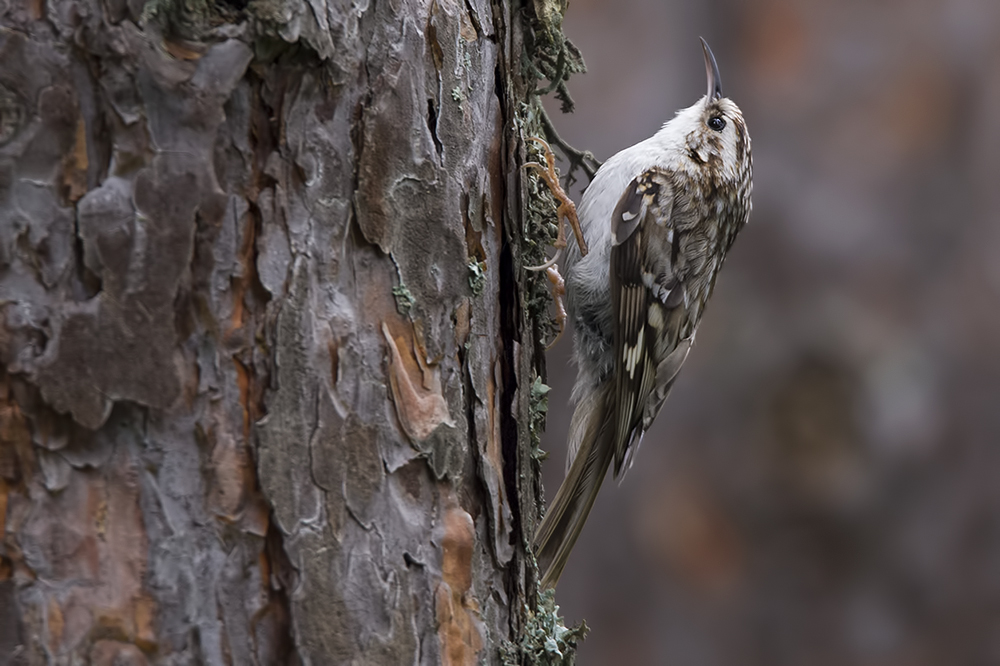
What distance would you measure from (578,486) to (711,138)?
110 centimetres

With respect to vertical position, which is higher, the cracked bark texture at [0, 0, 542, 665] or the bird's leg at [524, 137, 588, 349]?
the bird's leg at [524, 137, 588, 349]

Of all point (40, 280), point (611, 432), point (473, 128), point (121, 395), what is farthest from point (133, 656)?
point (611, 432)

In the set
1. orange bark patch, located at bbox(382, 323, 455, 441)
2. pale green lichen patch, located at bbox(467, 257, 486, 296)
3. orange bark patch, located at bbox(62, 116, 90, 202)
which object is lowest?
orange bark patch, located at bbox(62, 116, 90, 202)

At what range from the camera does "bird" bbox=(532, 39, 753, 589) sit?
2.42 metres

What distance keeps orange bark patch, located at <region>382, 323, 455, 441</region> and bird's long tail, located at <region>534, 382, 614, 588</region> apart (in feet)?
2.57

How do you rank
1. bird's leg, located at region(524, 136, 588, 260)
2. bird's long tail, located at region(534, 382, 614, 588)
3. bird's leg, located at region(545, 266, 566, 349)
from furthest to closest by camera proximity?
bird's long tail, located at region(534, 382, 614, 588), bird's leg, located at region(545, 266, 566, 349), bird's leg, located at region(524, 136, 588, 260)

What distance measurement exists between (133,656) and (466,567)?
1.47ft

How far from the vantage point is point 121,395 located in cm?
107

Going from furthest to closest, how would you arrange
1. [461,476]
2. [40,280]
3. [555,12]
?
[555,12]
[461,476]
[40,280]

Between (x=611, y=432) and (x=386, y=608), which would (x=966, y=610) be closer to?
(x=611, y=432)

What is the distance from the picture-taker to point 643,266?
2.52 meters

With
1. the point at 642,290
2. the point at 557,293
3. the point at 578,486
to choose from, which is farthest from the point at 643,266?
the point at 578,486

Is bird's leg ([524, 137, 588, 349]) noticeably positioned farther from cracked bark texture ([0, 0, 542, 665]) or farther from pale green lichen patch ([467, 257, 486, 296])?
cracked bark texture ([0, 0, 542, 665])

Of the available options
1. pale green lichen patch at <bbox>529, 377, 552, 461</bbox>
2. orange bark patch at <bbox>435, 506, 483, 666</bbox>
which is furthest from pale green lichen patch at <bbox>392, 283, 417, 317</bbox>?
pale green lichen patch at <bbox>529, 377, 552, 461</bbox>
